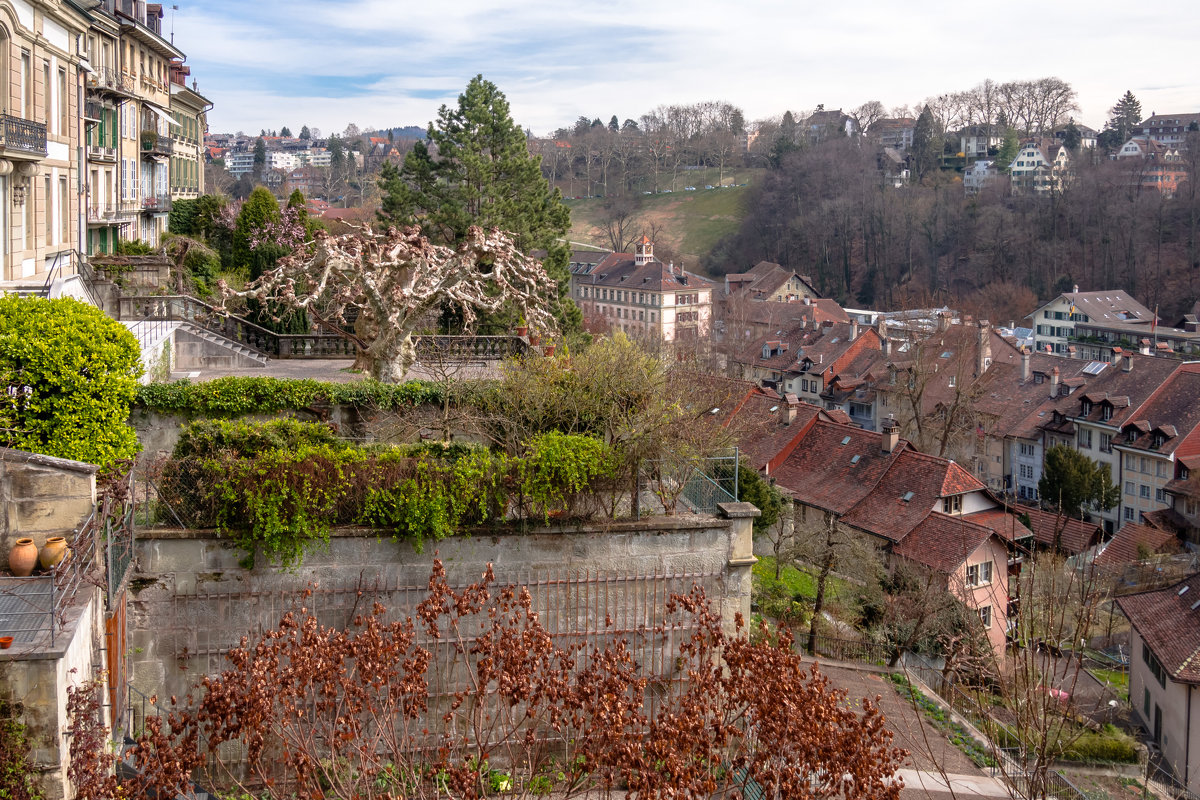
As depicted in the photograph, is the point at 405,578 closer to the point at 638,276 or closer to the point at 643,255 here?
the point at 638,276

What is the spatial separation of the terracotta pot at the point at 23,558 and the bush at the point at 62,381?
1668mm

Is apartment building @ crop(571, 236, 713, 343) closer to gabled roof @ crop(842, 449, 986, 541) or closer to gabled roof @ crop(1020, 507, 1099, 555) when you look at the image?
gabled roof @ crop(1020, 507, 1099, 555)

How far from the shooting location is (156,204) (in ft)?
132

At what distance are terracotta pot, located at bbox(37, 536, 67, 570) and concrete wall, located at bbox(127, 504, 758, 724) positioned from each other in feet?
4.16

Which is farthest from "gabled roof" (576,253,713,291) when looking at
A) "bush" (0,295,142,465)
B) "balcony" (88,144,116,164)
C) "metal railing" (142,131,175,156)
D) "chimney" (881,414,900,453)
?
"bush" (0,295,142,465)

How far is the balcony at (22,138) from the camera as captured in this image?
69.5 feet

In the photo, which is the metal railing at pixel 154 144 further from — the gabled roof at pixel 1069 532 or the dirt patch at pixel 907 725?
the gabled roof at pixel 1069 532

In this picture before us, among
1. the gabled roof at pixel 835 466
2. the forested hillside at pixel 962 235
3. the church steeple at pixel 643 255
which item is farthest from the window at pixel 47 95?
the church steeple at pixel 643 255

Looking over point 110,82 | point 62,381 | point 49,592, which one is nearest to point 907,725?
point 49,592

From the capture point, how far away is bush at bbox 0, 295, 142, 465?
11.1m

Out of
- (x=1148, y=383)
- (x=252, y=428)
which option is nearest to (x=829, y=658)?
(x=252, y=428)

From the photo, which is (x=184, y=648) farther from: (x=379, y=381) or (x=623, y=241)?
(x=623, y=241)

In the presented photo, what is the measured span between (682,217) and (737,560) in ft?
388

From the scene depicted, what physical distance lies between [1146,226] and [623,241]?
50670 mm
